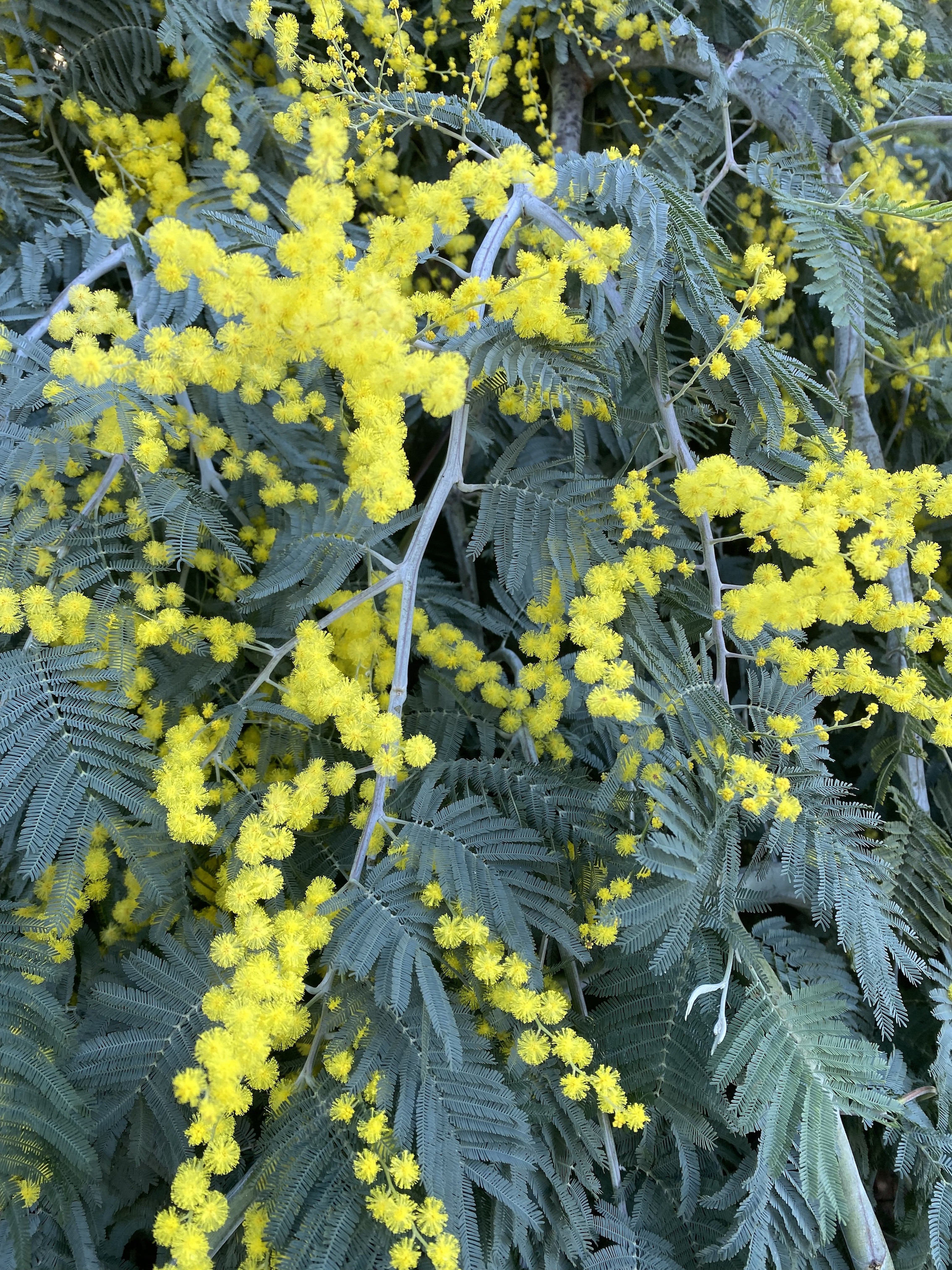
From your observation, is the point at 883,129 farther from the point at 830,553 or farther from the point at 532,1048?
the point at 532,1048

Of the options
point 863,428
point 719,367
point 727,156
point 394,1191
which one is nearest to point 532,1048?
point 394,1191

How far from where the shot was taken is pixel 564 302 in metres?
1.76

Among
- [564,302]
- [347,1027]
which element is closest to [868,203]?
[564,302]

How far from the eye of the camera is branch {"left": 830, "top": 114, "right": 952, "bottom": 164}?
1.91 meters

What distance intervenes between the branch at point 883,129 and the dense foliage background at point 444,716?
0.06 ft

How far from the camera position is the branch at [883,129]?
1.91 metres

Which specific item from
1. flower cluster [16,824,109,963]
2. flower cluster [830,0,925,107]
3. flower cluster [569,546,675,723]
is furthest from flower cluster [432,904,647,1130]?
flower cluster [830,0,925,107]

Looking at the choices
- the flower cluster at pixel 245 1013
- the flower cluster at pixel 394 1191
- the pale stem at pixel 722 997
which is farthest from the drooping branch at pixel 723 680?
the flower cluster at pixel 245 1013

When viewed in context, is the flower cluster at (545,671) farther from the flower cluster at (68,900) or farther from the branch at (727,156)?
the branch at (727,156)

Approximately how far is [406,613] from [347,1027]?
690 millimetres

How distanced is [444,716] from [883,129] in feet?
5.82

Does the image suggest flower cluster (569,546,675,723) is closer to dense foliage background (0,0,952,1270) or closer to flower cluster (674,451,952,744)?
dense foliage background (0,0,952,1270)

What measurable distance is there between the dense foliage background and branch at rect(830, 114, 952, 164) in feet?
0.06

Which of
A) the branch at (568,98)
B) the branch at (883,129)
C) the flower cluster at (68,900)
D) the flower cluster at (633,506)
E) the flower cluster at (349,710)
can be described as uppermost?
the branch at (568,98)
